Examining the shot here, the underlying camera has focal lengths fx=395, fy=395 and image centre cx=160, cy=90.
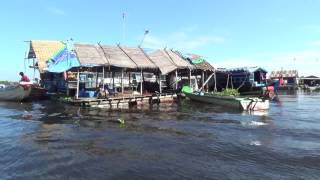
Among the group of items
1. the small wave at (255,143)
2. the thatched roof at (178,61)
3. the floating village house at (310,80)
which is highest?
the thatched roof at (178,61)

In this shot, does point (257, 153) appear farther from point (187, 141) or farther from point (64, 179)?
point (64, 179)

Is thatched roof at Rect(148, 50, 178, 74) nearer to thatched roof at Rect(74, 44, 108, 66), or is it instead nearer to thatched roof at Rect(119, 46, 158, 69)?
thatched roof at Rect(119, 46, 158, 69)

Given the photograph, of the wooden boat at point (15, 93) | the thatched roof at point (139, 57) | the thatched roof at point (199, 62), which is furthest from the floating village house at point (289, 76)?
the wooden boat at point (15, 93)

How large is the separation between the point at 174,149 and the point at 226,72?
118 feet

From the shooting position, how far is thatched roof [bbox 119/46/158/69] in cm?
3347

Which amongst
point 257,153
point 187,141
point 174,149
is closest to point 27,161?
point 174,149

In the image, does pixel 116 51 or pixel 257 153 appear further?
pixel 116 51

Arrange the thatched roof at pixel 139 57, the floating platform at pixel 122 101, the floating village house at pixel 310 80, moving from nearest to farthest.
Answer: the floating platform at pixel 122 101 → the thatched roof at pixel 139 57 → the floating village house at pixel 310 80

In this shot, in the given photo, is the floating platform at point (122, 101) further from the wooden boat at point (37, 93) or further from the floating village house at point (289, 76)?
the floating village house at point (289, 76)

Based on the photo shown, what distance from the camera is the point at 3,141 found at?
47.4 ft

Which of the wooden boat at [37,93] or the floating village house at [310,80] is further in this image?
the floating village house at [310,80]

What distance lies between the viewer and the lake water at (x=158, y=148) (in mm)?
10305

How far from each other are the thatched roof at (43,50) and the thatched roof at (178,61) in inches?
391

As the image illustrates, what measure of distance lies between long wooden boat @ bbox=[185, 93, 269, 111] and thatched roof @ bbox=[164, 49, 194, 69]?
134 inches
